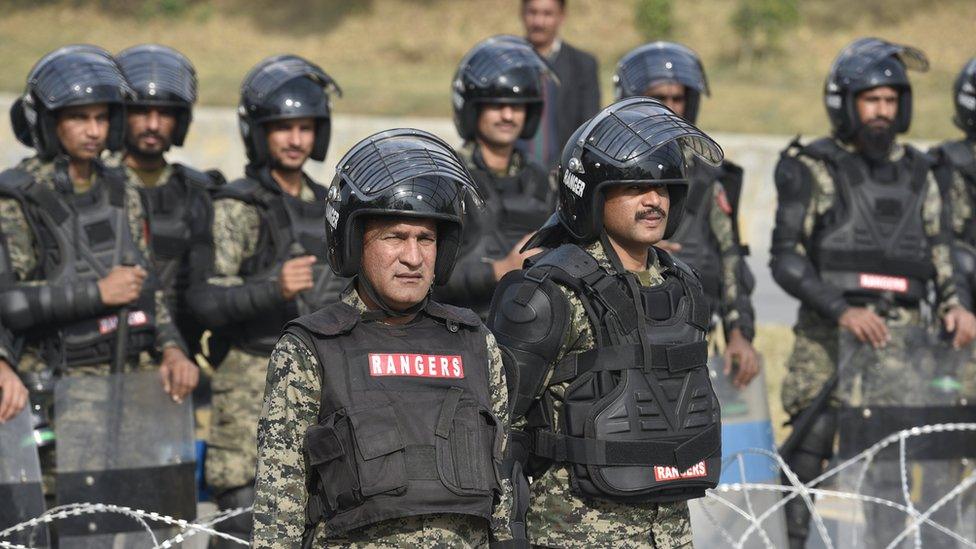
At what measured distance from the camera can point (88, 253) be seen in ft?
20.8

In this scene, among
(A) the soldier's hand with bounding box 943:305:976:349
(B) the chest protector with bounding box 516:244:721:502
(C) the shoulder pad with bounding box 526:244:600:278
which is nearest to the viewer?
(B) the chest protector with bounding box 516:244:721:502

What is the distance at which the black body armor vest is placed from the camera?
7.25m

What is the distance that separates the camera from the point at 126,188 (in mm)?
6637

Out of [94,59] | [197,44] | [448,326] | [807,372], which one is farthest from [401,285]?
[197,44]

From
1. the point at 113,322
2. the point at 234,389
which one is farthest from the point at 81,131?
the point at 234,389

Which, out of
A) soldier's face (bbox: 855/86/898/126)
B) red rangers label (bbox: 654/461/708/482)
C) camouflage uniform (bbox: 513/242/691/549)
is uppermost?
soldier's face (bbox: 855/86/898/126)

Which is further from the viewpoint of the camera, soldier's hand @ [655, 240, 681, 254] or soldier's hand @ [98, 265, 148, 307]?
soldier's hand @ [655, 240, 681, 254]

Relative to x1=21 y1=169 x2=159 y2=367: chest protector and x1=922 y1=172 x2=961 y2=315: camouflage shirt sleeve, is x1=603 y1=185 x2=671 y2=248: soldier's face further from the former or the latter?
x1=922 y1=172 x2=961 y2=315: camouflage shirt sleeve

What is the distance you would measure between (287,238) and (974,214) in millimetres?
3413

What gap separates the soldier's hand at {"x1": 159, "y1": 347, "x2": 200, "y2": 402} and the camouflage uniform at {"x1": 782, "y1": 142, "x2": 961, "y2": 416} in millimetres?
2849

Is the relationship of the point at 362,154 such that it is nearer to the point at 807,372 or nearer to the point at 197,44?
the point at 807,372

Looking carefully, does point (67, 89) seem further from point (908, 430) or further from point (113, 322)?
point (908, 430)

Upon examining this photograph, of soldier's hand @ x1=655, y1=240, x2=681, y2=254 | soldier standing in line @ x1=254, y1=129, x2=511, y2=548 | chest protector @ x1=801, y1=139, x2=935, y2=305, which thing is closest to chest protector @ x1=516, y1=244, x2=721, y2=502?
soldier standing in line @ x1=254, y1=129, x2=511, y2=548

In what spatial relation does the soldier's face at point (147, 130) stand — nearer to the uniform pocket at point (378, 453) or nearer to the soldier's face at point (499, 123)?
the soldier's face at point (499, 123)
